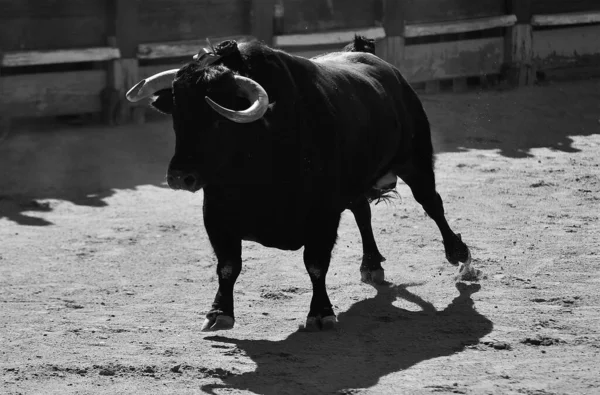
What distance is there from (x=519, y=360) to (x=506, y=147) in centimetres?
653

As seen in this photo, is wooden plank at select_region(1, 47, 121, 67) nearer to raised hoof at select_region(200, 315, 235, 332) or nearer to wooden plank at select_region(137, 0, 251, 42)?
wooden plank at select_region(137, 0, 251, 42)

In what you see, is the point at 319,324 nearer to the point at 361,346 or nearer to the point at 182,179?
the point at 361,346

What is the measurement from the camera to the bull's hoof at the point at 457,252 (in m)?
7.42

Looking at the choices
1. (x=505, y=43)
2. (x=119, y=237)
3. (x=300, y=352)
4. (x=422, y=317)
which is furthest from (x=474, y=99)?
(x=300, y=352)

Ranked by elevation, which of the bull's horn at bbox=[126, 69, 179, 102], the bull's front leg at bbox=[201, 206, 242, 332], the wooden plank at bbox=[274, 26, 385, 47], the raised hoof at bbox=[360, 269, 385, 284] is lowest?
the raised hoof at bbox=[360, 269, 385, 284]

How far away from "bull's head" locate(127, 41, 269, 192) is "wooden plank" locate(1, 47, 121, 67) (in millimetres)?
6241

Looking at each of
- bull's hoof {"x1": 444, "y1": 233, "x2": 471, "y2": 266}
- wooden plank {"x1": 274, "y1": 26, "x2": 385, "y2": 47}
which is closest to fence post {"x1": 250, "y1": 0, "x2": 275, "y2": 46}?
wooden plank {"x1": 274, "y1": 26, "x2": 385, "y2": 47}

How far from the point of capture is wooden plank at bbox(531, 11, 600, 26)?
1498 centimetres

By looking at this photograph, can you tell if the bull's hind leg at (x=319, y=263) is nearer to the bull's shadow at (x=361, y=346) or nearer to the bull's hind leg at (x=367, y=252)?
the bull's shadow at (x=361, y=346)

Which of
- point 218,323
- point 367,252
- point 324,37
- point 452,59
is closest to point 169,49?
point 324,37

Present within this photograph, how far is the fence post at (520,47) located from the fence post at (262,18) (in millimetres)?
3544

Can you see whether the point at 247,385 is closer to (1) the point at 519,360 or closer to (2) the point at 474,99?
(1) the point at 519,360

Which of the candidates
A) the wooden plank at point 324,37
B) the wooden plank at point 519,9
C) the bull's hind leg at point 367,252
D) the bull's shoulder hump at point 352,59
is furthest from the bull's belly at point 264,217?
the wooden plank at point 519,9

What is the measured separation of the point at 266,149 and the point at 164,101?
0.65 meters
